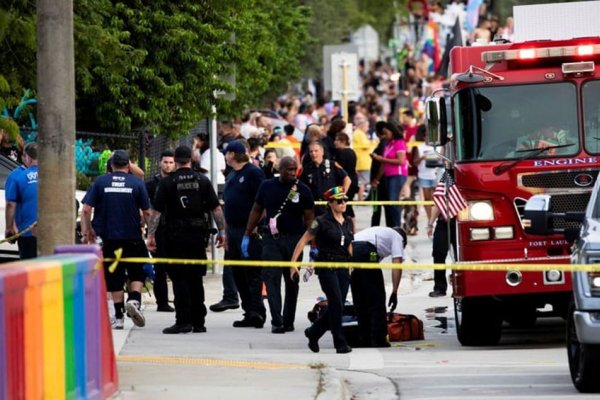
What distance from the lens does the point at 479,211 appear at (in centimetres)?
1552

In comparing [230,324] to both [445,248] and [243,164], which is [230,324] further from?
[445,248]

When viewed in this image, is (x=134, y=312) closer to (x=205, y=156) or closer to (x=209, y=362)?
(x=209, y=362)

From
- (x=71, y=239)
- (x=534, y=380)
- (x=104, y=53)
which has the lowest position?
(x=534, y=380)

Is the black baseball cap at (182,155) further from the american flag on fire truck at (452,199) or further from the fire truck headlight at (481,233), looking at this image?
the fire truck headlight at (481,233)

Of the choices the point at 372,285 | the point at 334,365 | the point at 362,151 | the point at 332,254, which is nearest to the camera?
the point at 334,365

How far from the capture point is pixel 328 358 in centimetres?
1533

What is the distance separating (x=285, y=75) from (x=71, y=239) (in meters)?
34.5

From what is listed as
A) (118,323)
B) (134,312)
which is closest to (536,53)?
(134,312)

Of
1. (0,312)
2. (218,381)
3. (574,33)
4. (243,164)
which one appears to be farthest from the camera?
(243,164)

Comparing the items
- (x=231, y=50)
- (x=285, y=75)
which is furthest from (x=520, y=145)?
(x=285, y=75)

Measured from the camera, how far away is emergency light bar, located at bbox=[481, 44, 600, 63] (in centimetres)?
1559

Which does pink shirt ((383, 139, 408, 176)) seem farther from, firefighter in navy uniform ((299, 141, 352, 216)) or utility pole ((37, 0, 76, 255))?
utility pole ((37, 0, 76, 255))

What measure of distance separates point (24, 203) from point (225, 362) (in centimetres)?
394

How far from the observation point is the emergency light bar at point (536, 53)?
51.1ft
